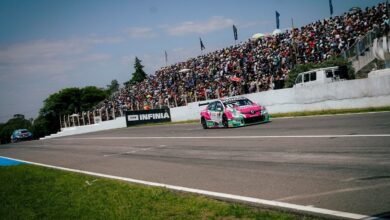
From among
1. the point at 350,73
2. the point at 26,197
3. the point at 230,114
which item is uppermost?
the point at 350,73

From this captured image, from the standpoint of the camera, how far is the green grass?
5.31 meters

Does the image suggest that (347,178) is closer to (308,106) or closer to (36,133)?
(308,106)

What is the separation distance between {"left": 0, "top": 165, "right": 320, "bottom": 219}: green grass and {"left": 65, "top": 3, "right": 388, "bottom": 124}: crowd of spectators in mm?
17246

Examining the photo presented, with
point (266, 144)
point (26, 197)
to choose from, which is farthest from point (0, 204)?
point (266, 144)

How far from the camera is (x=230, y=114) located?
17.9 metres

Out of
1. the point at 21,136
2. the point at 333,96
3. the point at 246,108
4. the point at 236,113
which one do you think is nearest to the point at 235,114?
the point at 236,113

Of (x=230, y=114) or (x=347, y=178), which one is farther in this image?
(x=230, y=114)

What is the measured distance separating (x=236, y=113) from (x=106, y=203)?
11420 millimetres

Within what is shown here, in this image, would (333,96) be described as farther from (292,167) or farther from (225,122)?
(292,167)

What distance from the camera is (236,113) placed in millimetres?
17578

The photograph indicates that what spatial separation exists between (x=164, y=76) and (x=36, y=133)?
62.3 metres

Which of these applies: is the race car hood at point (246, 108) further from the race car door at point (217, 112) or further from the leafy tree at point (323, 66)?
the leafy tree at point (323, 66)

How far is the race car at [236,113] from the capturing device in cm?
1734

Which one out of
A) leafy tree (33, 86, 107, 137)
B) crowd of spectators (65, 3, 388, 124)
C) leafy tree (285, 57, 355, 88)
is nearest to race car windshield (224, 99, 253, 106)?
crowd of spectators (65, 3, 388, 124)
